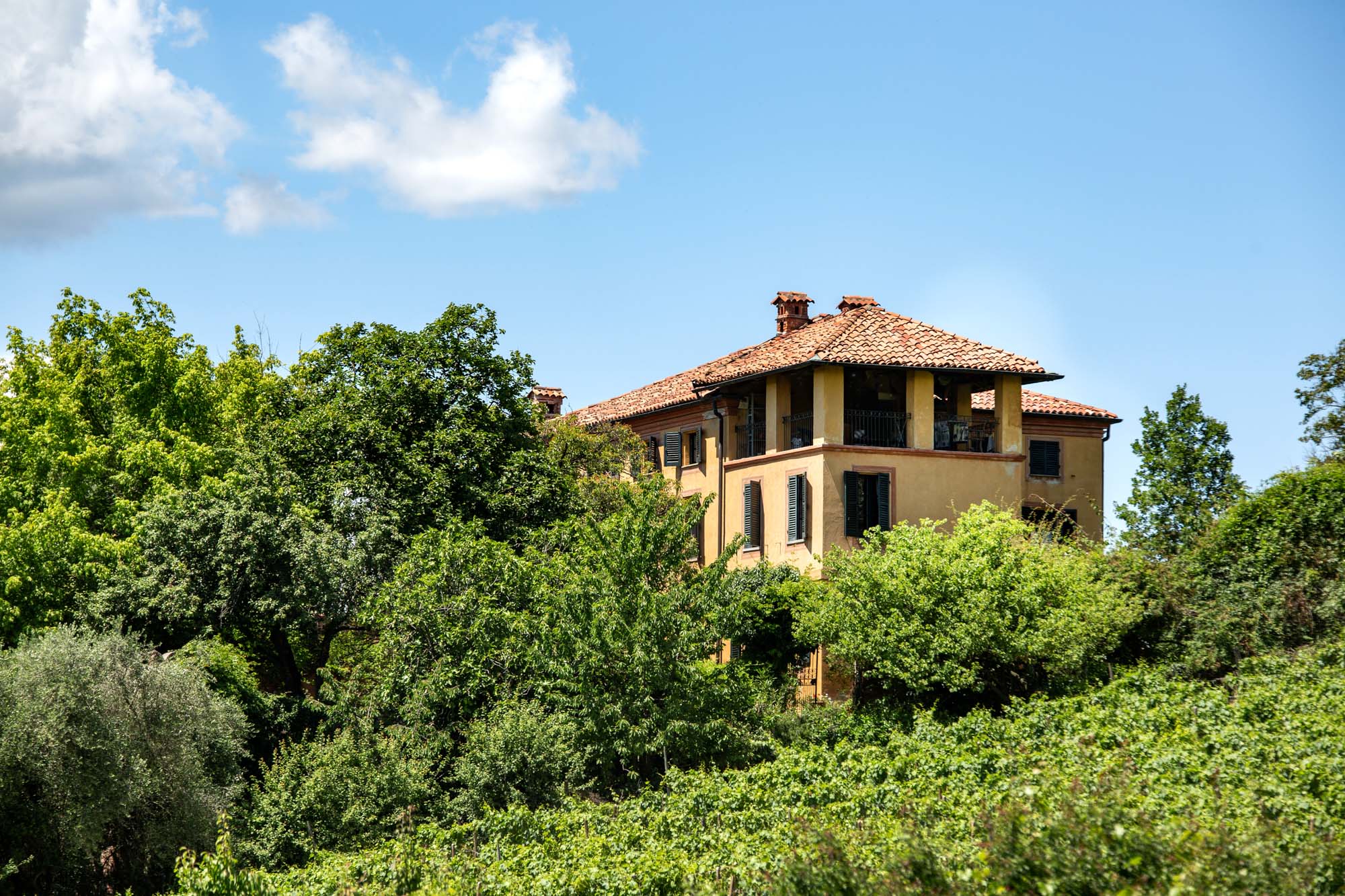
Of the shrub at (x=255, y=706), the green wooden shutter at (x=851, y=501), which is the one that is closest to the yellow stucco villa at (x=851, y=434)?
the green wooden shutter at (x=851, y=501)

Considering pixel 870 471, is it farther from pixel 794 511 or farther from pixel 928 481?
pixel 794 511

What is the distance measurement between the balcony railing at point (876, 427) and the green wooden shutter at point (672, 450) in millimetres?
8311

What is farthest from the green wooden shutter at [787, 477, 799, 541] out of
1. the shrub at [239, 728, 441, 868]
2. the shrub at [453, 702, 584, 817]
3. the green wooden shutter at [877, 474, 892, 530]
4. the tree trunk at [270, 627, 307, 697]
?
the tree trunk at [270, 627, 307, 697]

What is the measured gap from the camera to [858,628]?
2998cm

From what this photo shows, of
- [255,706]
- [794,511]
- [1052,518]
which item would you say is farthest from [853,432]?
[255,706]

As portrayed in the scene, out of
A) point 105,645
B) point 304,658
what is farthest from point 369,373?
point 105,645

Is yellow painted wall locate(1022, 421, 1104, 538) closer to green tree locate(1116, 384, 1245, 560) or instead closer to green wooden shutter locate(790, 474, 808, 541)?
green tree locate(1116, 384, 1245, 560)

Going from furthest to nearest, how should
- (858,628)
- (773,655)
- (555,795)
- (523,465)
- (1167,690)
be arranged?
(523,465), (773,655), (858,628), (555,795), (1167,690)

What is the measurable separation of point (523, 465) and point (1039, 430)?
18626 millimetres

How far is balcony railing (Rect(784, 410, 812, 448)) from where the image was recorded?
3888 cm

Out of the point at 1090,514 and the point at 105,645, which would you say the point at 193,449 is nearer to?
the point at 105,645

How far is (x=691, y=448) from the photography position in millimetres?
45375

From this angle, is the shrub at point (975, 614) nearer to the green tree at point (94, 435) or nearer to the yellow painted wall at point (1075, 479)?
the yellow painted wall at point (1075, 479)

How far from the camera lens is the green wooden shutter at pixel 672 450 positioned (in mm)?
45375
